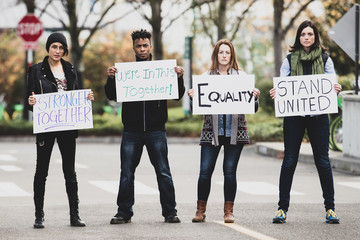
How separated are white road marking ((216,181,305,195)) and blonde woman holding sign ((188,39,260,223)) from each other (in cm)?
323

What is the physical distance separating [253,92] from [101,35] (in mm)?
46123

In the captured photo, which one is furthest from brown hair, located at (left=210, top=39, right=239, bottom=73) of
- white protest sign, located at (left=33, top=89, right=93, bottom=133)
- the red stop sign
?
the red stop sign

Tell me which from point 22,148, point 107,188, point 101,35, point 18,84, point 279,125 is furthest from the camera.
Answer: point 101,35

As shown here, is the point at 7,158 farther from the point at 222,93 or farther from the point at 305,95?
the point at 305,95

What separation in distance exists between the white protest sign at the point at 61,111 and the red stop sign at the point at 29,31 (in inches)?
738

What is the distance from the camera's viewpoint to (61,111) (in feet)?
29.2

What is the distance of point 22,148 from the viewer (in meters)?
22.1

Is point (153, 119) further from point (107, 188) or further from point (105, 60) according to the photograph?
point (105, 60)

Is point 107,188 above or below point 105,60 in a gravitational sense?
below

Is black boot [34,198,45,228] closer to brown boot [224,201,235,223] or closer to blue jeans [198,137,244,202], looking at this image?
blue jeans [198,137,244,202]

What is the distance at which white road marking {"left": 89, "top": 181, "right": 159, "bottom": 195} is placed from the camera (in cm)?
1230

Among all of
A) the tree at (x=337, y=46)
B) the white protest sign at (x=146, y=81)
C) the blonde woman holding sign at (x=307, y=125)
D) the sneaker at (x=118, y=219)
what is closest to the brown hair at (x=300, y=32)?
the blonde woman holding sign at (x=307, y=125)

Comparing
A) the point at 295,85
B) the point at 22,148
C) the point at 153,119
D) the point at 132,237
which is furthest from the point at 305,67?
the point at 22,148

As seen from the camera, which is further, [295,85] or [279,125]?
[279,125]
